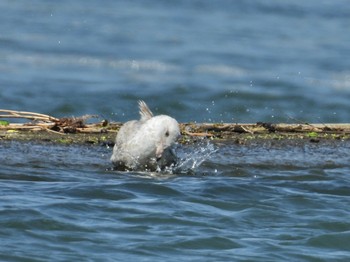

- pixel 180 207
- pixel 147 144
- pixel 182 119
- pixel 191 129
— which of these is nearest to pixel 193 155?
pixel 147 144

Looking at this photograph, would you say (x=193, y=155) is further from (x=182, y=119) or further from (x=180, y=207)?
(x=182, y=119)

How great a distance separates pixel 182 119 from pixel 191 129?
442 cm

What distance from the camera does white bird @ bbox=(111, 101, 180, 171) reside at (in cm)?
998

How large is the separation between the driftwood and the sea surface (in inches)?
12.9

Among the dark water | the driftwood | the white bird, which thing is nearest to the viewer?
the dark water

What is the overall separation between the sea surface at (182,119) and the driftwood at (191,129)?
0.33 m

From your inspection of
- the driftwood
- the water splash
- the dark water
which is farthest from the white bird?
the driftwood

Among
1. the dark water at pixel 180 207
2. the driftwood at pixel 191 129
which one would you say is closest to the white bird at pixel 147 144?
the dark water at pixel 180 207

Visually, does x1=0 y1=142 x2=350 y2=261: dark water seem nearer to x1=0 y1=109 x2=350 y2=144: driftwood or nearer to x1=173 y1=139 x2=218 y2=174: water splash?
x1=173 y1=139 x2=218 y2=174: water splash

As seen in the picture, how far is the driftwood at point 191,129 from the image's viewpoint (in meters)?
11.5

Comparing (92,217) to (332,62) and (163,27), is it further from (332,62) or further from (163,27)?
A: (163,27)

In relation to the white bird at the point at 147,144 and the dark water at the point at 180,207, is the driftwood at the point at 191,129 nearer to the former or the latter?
the dark water at the point at 180,207

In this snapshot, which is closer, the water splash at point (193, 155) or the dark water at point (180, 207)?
the dark water at point (180, 207)

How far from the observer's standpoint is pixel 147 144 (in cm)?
998
